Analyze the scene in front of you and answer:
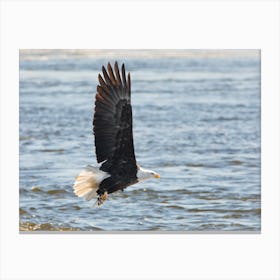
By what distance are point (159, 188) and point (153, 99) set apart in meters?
1.31

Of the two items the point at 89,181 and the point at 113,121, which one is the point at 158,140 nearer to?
the point at 89,181
